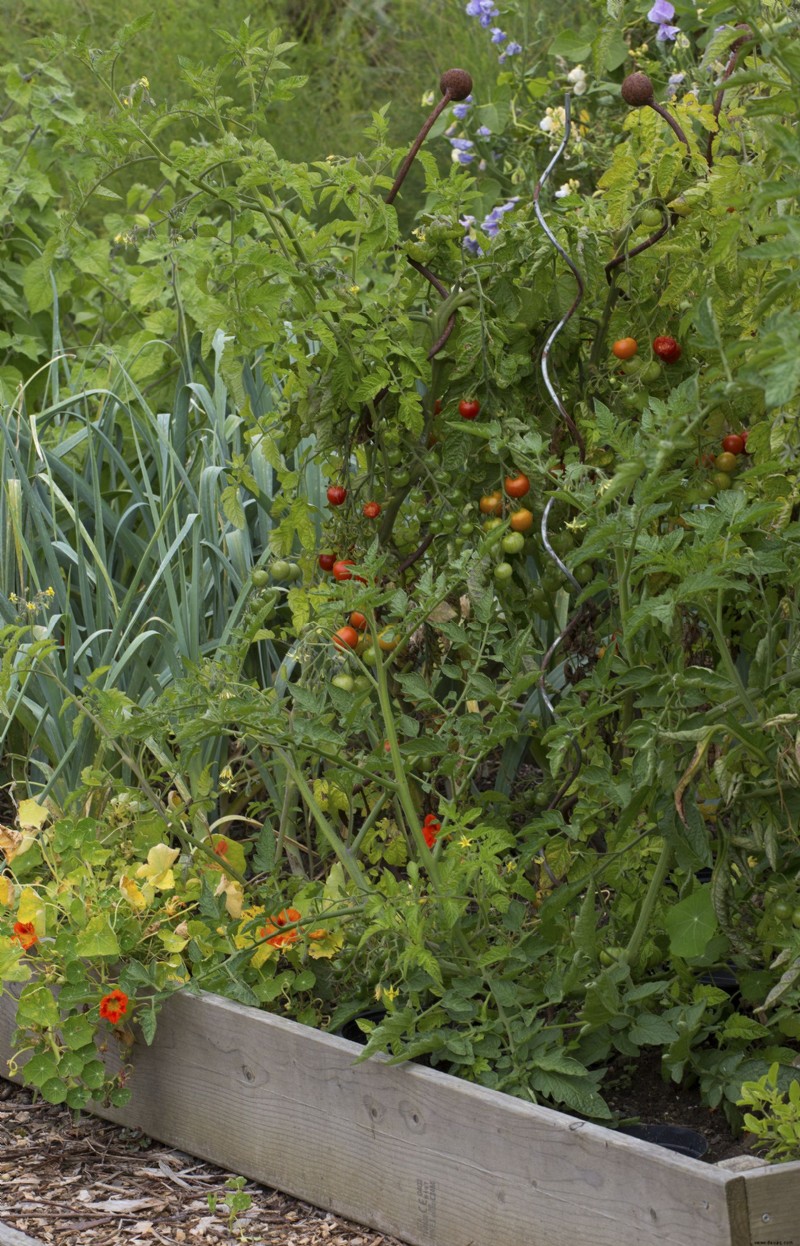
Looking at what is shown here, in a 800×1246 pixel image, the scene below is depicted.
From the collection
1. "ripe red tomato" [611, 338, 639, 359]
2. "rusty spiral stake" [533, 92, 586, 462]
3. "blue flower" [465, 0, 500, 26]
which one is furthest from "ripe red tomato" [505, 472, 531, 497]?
"blue flower" [465, 0, 500, 26]

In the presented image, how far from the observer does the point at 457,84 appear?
2107 millimetres

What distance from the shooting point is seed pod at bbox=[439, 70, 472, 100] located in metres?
2.08

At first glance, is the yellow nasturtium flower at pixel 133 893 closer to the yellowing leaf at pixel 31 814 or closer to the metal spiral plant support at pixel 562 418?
the yellowing leaf at pixel 31 814

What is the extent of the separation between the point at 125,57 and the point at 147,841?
467cm

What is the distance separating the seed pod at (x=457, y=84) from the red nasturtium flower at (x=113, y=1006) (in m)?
1.42

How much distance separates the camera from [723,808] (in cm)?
194

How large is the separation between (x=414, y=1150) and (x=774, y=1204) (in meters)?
0.51

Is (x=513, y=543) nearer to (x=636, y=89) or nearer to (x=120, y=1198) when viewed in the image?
(x=636, y=89)

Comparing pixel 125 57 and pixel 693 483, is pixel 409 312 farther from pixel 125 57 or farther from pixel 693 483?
pixel 125 57

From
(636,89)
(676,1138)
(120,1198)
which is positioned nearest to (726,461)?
(636,89)

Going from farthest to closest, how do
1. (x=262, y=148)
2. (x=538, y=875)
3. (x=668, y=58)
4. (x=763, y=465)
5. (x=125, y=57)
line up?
(x=125, y=57), (x=668, y=58), (x=538, y=875), (x=262, y=148), (x=763, y=465)

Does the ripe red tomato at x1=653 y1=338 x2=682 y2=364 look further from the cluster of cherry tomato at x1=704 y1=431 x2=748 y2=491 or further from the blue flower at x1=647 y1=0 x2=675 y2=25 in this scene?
the blue flower at x1=647 y1=0 x2=675 y2=25

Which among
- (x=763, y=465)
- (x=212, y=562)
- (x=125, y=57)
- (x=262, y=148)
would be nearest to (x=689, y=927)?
(x=763, y=465)

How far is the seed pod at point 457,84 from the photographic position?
2.08m
